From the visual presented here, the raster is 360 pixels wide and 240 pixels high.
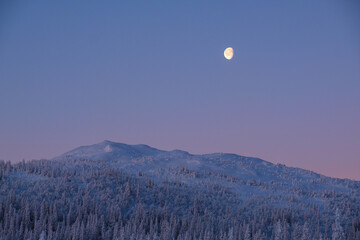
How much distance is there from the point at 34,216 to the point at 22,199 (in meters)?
14.2

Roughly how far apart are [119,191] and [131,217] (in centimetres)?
3461

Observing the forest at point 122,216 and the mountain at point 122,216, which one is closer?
the forest at point 122,216

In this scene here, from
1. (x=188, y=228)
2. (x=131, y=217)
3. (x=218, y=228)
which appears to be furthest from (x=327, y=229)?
(x=131, y=217)

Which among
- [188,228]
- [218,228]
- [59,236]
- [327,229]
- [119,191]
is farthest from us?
[119,191]

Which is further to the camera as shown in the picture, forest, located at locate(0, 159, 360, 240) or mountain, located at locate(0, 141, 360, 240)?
mountain, located at locate(0, 141, 360, 240)

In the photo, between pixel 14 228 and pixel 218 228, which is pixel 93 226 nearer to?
pixel 14 228

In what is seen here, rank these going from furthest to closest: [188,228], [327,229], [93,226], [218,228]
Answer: [327,229] → [218,228] → [188,228] → [93,226]

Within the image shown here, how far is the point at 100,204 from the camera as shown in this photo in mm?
165625

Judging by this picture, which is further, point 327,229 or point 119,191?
point 119,191

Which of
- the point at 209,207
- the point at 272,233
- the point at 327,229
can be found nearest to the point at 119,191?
the point at 209,207

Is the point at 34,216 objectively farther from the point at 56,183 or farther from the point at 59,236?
the point at 56,183

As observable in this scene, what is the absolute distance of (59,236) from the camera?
12769cm

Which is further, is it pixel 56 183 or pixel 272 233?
pixel 56 183

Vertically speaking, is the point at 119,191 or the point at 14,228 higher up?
the point at 119,191
